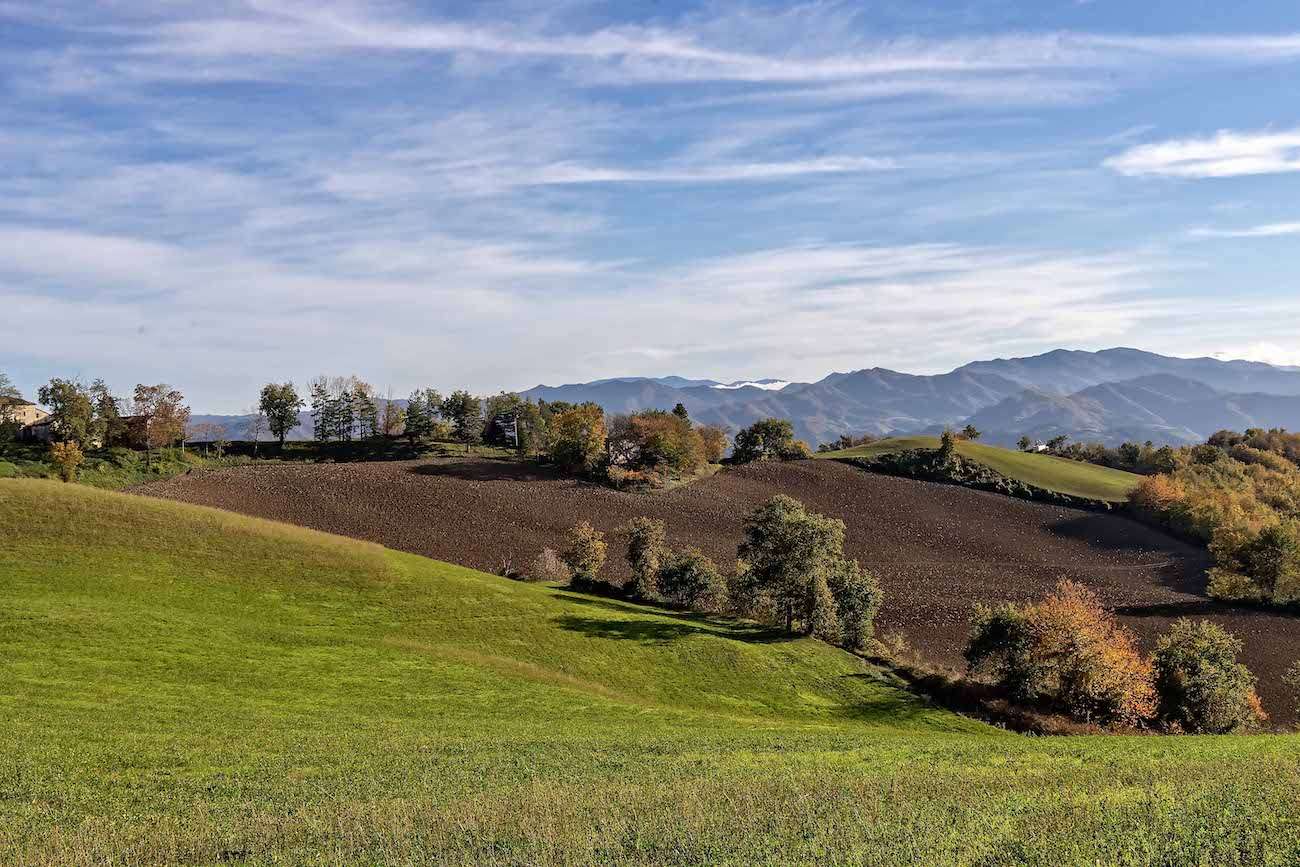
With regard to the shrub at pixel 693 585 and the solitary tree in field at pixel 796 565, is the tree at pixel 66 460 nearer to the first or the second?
the shrub at pixel 693 585

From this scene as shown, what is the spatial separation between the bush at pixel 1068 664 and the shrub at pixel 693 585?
74.2ft

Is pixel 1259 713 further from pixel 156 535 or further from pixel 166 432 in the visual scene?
pixel 166 432

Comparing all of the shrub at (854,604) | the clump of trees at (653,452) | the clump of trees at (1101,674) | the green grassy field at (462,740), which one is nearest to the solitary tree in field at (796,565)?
the shrub at (854,604)

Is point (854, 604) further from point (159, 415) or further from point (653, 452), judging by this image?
point (159, 415)

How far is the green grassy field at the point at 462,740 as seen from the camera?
49.7ft

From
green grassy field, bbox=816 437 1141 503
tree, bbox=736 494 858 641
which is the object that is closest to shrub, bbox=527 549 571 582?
tree, bbox=736 494 858 641

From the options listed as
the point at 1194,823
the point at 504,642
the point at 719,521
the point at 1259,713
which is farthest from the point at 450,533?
the point at 1194,823

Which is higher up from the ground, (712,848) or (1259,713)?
(712,848)

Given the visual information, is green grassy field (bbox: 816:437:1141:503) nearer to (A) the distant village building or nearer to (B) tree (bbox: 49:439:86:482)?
(B) tree (bbox: 49:439:86:482)

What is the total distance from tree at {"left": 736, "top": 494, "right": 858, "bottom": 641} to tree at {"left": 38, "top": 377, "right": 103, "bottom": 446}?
112540 mm

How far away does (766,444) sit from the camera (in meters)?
160

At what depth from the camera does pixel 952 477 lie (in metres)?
147

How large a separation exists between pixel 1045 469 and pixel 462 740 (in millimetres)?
158482

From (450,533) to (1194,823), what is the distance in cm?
8912
